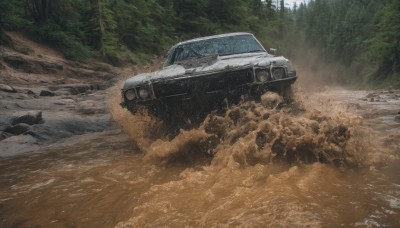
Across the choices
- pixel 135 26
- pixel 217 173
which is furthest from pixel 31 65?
pixel 217 173

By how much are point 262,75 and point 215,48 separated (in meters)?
1.84

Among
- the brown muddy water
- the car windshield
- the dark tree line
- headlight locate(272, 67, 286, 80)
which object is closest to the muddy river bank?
the brown muddy water

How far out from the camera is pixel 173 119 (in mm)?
4918

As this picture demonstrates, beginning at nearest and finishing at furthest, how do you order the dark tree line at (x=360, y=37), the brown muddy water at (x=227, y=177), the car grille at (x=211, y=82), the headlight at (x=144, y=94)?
the brown muddy water at (x=227, y=177), the car grille at (x=211, y=82), the headlight at (x=144, y=94), the dark tree line at (x=360, y=37)

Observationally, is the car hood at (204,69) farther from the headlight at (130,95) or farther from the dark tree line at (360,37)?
the dark tree line at (360,37)

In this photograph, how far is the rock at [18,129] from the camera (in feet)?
21.9

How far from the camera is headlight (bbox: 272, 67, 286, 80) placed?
4.58m

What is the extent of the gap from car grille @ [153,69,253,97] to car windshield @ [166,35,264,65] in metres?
1.51

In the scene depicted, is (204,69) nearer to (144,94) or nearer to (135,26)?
(144,94)

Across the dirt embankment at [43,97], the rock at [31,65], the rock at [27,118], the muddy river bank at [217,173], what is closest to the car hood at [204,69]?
the muddy river bank at [217,173]

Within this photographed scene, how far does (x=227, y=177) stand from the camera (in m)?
3.59

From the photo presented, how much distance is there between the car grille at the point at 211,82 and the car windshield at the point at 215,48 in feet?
4.97

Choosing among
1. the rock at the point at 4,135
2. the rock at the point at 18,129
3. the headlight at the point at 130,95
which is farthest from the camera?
the rock at the point at 18,129

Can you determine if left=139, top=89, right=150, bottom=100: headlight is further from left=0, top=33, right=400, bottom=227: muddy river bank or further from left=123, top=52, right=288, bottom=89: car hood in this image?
left=0, top=33, right=400, bottom=227: muddy river bank
